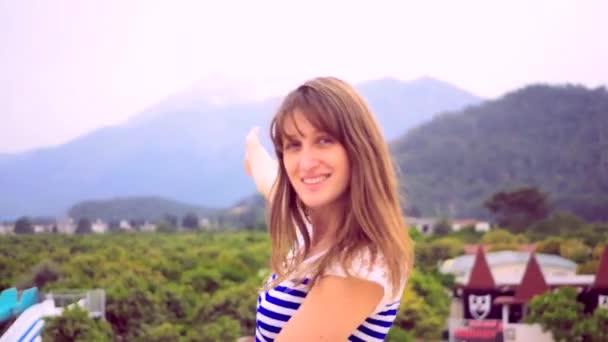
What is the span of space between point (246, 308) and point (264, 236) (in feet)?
5.55

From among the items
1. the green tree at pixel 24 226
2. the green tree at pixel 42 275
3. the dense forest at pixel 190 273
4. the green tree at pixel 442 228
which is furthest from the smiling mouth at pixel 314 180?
the green tree at pixel 442 228

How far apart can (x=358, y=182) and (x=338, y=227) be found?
0.19ft

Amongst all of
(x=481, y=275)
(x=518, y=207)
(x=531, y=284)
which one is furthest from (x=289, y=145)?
(x=518, y=207)

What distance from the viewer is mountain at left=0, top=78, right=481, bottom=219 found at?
5.25 meters

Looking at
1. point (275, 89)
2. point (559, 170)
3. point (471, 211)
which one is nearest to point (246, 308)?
point (275, 89)

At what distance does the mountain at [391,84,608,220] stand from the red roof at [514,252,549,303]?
3.34 feet

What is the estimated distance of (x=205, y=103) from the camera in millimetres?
6855

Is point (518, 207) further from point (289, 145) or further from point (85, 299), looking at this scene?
point (289, 145)

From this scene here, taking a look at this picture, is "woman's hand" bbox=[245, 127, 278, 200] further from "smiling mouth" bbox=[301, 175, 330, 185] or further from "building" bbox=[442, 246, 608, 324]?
"building" bbox=[442, 246, 608, 324]

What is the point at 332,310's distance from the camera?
636mm

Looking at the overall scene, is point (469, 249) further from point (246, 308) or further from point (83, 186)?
→ point (83, 186)

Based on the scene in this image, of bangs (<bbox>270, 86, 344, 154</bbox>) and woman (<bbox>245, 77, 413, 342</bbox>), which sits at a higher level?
bangs (<bbox>270, 86, 344, 154</bbox>)

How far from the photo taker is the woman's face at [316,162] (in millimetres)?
699

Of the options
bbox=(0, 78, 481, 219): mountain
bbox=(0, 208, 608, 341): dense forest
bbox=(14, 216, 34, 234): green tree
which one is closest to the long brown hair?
bbox=(0, 208, 608, 341): dense forest
